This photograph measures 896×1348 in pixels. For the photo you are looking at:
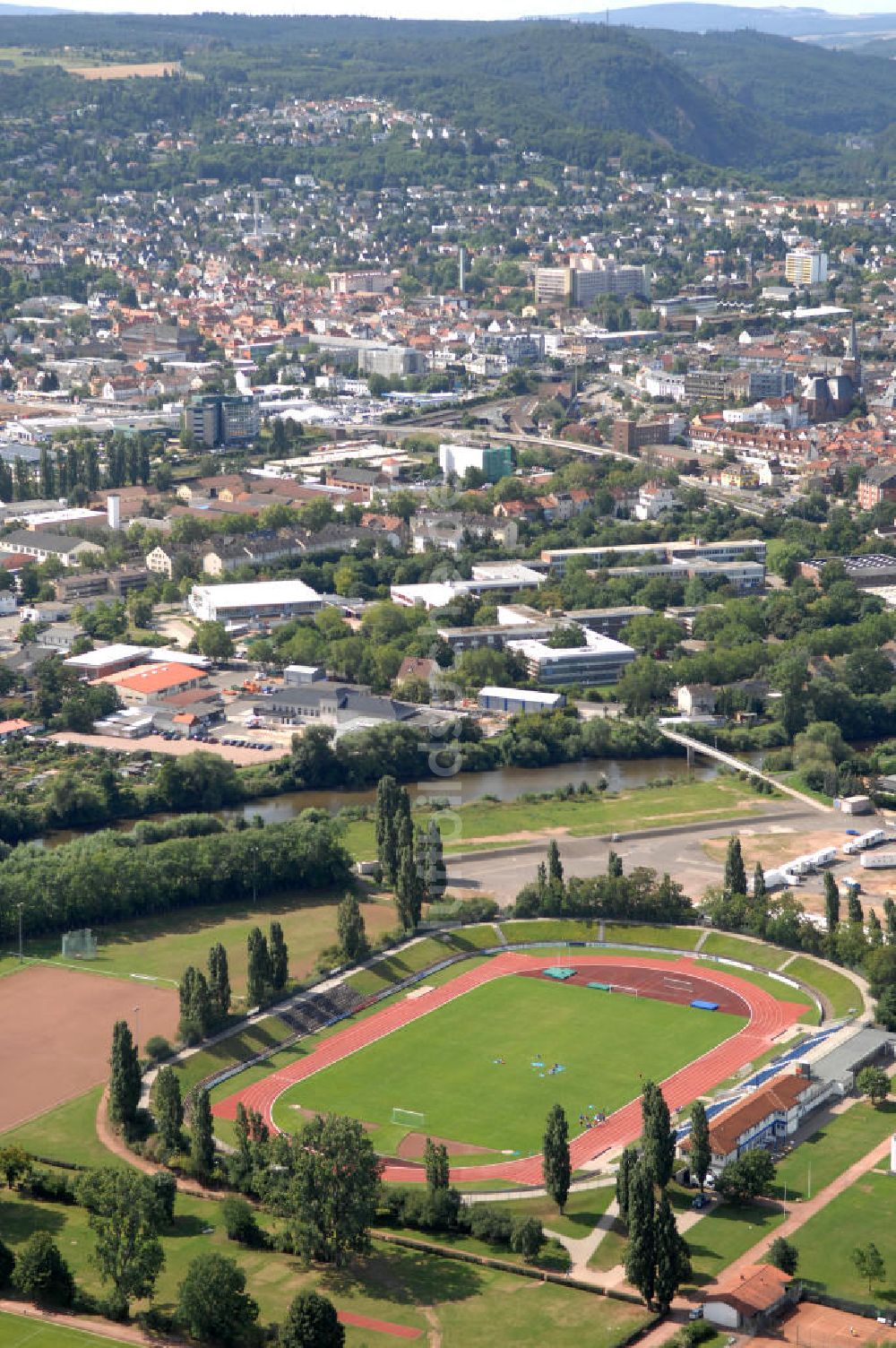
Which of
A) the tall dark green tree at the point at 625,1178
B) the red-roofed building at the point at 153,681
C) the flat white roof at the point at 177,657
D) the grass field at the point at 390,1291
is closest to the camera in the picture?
the grass field at the point at 390,1291

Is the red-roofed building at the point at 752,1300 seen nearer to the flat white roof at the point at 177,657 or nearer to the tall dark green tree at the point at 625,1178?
the tall dark green tree at the point at 625,1178

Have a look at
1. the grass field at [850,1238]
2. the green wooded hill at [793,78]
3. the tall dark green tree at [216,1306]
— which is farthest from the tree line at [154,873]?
the green wooded hill at [793,78]

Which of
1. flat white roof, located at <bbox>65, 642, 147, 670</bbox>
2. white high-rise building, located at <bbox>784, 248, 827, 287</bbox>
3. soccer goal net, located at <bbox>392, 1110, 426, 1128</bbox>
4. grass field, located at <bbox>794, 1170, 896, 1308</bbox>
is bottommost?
soccer goal net, located at <bbox>392, 1110, 426, 1128</bbox>

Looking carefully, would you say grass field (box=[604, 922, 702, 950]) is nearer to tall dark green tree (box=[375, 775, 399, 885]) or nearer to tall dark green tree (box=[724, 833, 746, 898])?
tall dark green tree (box=[724, 833, 746, 898])

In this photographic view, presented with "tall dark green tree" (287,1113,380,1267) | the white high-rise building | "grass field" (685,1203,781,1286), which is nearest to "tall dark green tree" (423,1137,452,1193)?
"tall dark green tree" (287,1113,380,1267)

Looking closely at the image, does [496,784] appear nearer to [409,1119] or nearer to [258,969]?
[258,969]

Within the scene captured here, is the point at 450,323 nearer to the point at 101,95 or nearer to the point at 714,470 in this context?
the point at 714,470

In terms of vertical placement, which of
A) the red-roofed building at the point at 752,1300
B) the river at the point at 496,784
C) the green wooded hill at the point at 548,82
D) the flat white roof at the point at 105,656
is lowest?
the river at the point at 496,784
